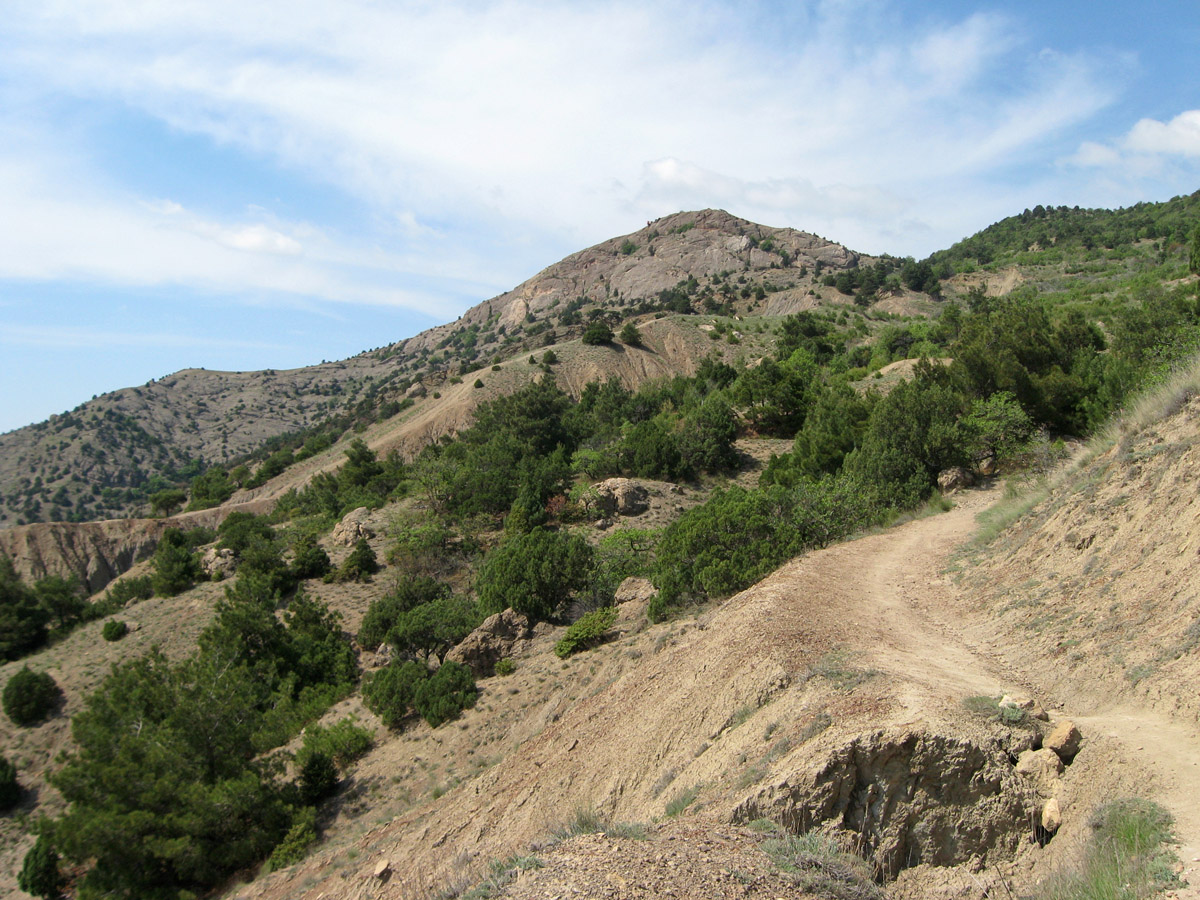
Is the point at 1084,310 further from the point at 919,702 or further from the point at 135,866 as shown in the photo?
the point at 135,866

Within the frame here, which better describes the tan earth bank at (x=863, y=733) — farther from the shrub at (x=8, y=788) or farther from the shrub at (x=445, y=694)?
the shrub at (x=8, y=788)

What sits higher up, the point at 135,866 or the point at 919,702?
the point at 919,702

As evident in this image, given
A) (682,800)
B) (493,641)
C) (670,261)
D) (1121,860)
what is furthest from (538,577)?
(670,261)

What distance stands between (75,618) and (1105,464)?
4155 centimetres

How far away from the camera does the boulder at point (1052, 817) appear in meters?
5.32

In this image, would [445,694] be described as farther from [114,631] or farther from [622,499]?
[114,631]

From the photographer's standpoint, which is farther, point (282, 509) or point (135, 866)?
point (282, 509)

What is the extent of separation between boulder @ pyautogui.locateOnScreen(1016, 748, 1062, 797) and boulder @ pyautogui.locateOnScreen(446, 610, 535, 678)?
45.0ft

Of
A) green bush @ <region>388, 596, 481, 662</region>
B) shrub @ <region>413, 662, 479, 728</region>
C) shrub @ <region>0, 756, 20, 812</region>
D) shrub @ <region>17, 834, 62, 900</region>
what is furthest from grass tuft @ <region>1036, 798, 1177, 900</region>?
shrub @ <region>0, 756, 20, 812</region>

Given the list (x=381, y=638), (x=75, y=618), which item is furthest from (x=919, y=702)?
(x=75, y=618)

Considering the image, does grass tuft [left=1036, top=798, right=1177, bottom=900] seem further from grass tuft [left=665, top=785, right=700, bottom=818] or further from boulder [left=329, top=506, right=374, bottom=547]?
boulder [left=329, top=506, right=374, bottom=547]

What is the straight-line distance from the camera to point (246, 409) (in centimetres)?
11944

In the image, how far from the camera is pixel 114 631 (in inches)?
1180

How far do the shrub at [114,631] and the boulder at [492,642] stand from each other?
2001 cm
